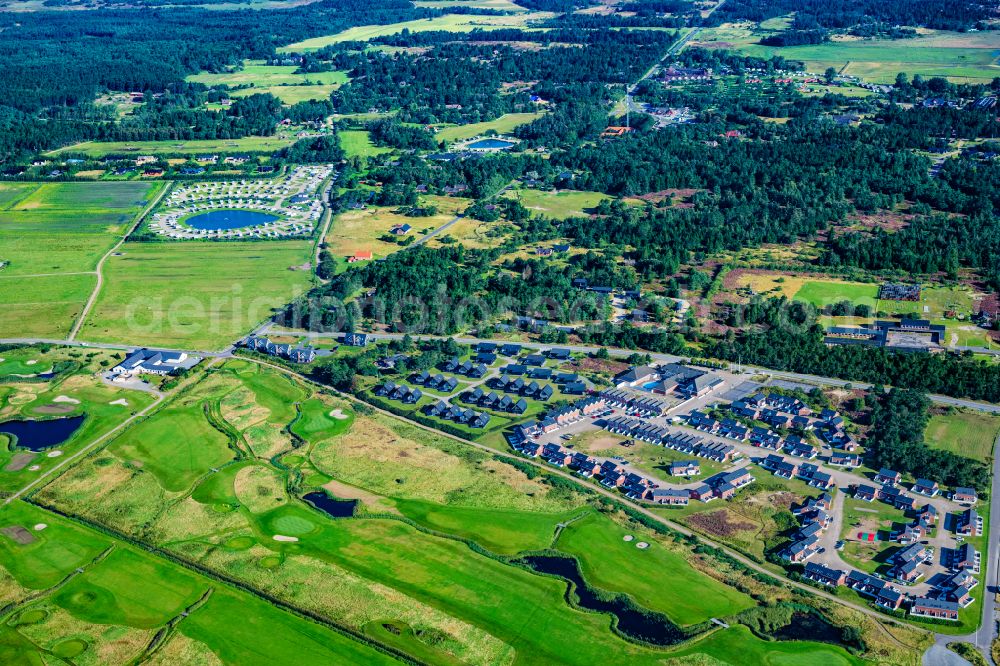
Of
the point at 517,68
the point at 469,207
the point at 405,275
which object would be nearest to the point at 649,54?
the point at 517,68

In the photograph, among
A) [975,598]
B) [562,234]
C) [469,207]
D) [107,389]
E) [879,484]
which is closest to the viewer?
[975,598]

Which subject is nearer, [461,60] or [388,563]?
[388,563]

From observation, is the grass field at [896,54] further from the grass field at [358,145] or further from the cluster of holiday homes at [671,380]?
the cluster of holiday homes at [671,380]

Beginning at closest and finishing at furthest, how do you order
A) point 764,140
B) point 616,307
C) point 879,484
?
point 879,484, point 616,307, point 764,140

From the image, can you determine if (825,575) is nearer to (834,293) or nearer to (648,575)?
(648,575)

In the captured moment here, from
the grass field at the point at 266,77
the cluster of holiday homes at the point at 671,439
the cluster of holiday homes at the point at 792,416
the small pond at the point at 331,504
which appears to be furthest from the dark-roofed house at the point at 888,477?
the grass field at the point at 266,77

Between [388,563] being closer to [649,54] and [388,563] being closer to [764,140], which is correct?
[764,140]
